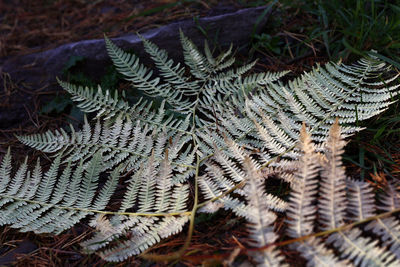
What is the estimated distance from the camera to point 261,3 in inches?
128

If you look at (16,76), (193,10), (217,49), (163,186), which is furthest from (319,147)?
(16,76)

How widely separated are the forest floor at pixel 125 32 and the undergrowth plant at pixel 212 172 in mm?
135

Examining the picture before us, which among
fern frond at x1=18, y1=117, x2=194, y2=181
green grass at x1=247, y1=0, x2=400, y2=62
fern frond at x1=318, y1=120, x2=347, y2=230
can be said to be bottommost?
fern frond at x1=18, y1=117, x2=194, y2=181

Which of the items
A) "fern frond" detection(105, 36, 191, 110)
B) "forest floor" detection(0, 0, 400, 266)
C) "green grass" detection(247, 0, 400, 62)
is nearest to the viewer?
"forest floor" detection(0, 0, 400, 266)

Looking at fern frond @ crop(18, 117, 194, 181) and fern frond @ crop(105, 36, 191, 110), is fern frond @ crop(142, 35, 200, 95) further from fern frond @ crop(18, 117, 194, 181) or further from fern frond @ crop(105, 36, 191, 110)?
fern frond @ crop(18, 117, 194, 181)

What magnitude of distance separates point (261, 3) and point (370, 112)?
1771 mm

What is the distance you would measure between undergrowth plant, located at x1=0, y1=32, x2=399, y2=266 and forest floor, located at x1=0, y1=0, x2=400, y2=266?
0.13 m

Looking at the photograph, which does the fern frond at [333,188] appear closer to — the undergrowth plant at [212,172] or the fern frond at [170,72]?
the undergrowth plant at [212,172]

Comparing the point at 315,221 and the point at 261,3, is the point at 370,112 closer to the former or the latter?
the point at 315,221

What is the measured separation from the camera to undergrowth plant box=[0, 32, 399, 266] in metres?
1.42

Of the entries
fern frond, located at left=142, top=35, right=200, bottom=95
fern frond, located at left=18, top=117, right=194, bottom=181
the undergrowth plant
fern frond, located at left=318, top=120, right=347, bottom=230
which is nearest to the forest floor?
the undergrowth plant

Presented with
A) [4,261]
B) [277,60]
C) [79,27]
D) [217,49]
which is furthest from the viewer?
[79,27]

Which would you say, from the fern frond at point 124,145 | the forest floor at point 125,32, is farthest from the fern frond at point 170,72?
the forest floor at point 125,32

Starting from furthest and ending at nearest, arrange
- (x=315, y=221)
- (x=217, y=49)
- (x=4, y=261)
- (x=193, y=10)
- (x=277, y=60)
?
(x=193, y=10) < (x=217, y=49) < (x=277, y=60) < (x=4, y=261) < (x=315, y=221)
